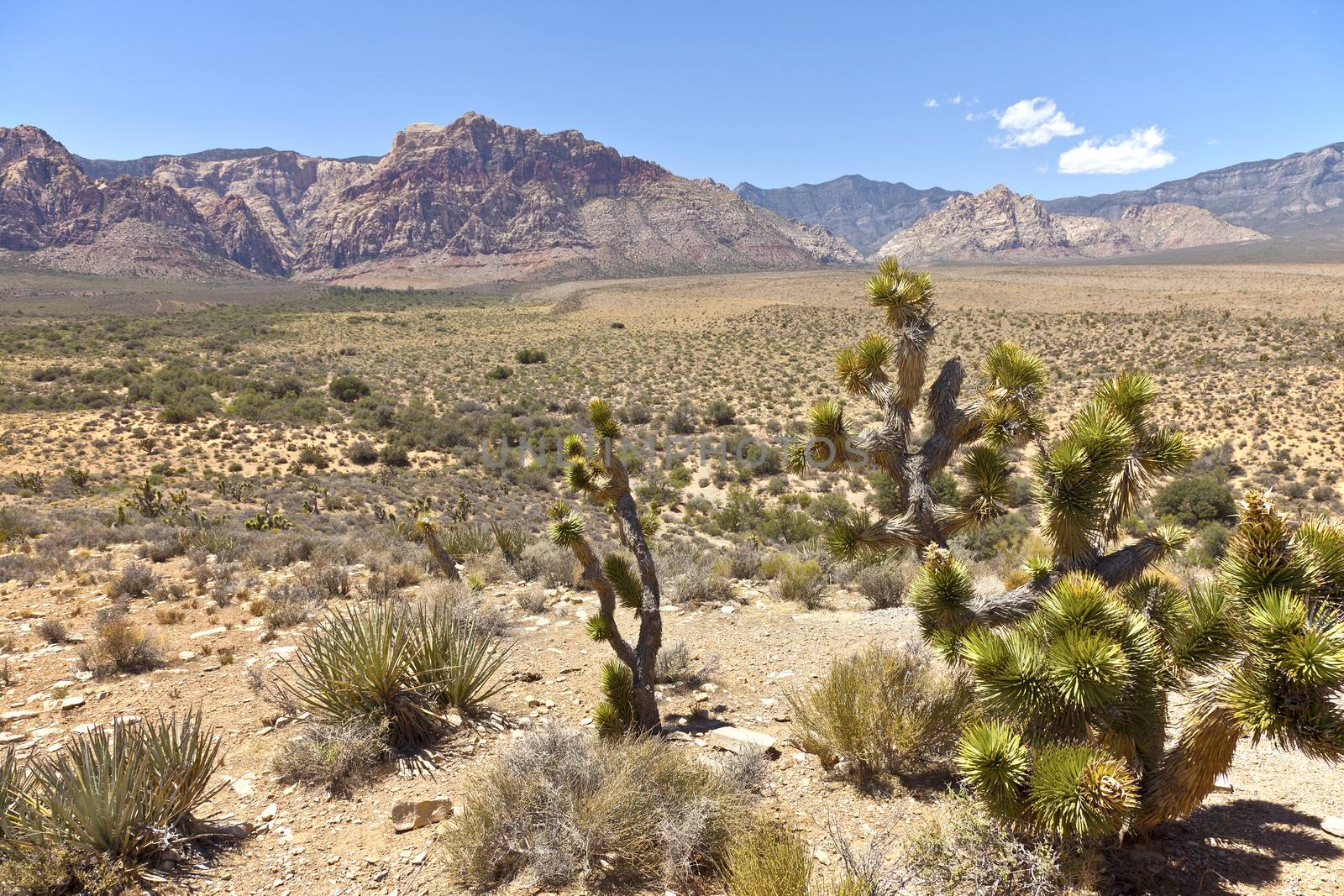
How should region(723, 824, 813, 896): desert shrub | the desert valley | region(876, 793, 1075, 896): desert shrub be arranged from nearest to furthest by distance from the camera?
1. region(723, 824, 813, 896): desert shrub
2. region(876, 793, 1075, 896): desert shrub
3. the desert valley

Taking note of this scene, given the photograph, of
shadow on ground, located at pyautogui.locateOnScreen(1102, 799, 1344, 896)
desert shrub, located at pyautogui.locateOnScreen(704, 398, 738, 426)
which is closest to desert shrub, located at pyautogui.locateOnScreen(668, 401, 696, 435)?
desert shrub, located at pyautogui.locateOnScreen(704, 398, 738, 426)

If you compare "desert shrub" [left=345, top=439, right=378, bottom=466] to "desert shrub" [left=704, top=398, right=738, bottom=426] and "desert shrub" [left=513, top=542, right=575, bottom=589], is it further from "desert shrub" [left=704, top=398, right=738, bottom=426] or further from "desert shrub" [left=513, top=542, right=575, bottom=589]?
"desert shrub" [left=513, top=542, right=575, bottom=589]

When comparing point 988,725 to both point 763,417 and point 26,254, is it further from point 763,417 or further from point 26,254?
point 26,254

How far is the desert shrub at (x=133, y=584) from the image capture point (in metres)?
8.78

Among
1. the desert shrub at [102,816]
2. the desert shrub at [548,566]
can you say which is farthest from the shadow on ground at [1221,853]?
the desert shrub at [548,566]

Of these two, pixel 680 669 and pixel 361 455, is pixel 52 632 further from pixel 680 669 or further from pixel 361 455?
pixel 361 455

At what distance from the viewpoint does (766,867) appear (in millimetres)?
3354

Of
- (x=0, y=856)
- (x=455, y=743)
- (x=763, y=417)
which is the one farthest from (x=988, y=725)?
(x=763, y=417)

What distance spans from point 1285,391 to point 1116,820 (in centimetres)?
2875

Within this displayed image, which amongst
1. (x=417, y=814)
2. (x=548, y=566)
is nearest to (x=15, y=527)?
(x=548, y=566)

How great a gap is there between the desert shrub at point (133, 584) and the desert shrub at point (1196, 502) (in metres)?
19.8

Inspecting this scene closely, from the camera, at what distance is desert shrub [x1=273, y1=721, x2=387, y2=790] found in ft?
15.3

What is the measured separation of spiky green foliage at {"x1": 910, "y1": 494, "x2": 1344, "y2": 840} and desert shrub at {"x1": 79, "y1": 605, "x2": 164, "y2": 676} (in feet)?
25.0

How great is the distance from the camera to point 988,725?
12.1 ft
